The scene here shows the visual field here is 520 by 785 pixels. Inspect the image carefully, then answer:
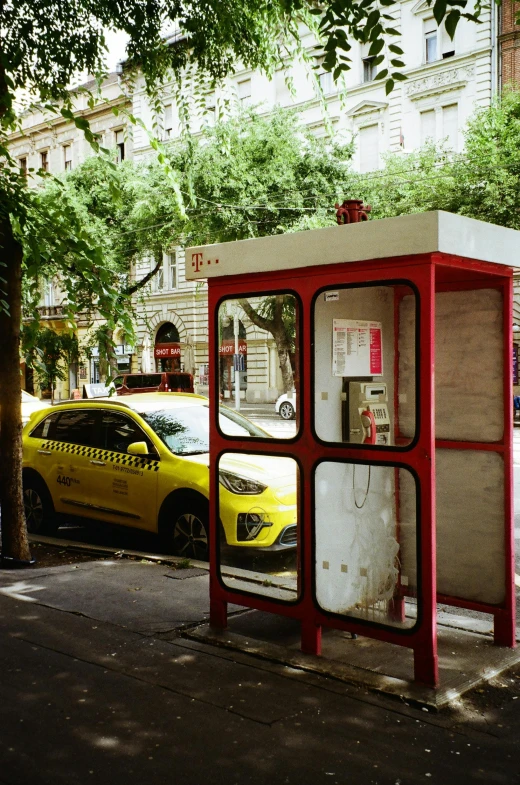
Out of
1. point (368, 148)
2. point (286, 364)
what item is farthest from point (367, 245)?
point (368, 148)

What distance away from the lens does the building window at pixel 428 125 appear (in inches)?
1220

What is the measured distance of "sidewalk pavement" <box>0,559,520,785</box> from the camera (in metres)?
3.39

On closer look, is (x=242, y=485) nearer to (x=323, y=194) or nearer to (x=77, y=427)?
(x=77, y=427)

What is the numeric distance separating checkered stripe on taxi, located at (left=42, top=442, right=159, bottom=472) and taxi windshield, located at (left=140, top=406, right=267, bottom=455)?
27 centimetres

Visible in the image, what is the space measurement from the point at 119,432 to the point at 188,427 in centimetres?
77

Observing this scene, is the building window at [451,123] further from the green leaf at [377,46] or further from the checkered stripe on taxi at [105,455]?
the green leaf at [377,46]

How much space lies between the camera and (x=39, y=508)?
368 inches

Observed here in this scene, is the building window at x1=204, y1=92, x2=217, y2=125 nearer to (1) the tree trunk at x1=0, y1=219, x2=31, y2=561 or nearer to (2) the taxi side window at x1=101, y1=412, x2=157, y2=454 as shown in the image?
(1) the tree trunk at x1=0, y1=219, x2=31, y2=561

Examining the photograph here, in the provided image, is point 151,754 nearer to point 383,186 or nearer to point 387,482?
point 387,482

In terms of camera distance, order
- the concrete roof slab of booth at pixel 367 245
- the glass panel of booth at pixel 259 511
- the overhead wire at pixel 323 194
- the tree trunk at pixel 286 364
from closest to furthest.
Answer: the concrete roof slab of booth at pixel 367 245 → the tree trunk at pixel 286 364 → the glass panel of booth at pixel 259 511 → the overhead wire at pixel 323 194

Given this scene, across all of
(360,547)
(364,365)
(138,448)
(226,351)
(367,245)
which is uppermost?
(367,245)

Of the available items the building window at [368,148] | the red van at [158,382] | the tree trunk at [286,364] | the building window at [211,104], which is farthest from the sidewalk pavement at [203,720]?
the building window at [368,148]

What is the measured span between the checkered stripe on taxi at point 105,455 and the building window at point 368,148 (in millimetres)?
26480

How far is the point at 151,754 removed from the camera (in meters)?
3.54
